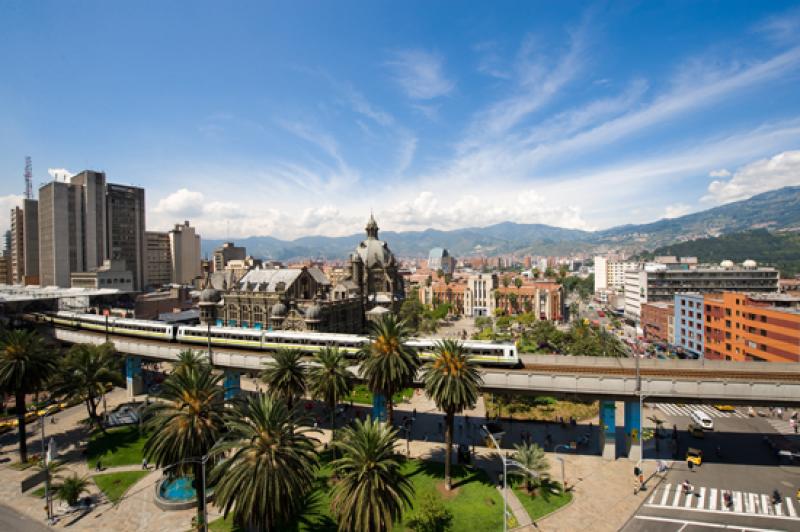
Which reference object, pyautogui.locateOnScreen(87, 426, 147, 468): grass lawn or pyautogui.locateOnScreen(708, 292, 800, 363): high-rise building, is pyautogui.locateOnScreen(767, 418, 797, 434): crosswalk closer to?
pyautogui.locateOnScreen(708, 292, 800, 363): high-rise building

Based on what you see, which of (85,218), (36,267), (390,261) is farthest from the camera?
(36,267)

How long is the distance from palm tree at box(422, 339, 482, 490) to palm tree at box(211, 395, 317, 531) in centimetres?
1415

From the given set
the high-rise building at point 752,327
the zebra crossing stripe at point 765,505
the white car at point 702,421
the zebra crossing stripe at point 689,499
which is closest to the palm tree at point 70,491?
the zebra crossing stripe at point 689,499

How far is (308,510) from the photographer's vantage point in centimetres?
3619

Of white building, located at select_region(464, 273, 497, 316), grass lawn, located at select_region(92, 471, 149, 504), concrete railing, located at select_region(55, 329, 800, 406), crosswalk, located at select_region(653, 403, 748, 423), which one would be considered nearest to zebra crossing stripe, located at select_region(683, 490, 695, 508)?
concrete railing, located at select_region(55, 329, 800, 406)

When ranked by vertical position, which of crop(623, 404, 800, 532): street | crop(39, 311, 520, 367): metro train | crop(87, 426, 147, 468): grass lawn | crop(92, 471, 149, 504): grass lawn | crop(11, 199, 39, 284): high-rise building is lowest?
crop(623, 404, 800, 532): street

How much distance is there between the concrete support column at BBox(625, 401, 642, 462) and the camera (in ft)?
146

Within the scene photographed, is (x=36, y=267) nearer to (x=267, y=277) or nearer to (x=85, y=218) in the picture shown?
(x=85, y=218)

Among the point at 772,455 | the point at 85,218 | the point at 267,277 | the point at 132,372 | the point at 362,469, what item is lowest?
the point at 772,455

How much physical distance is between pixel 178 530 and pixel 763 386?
5563cm

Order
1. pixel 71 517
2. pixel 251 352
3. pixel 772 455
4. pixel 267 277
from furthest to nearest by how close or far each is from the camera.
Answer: pixel 267 277, pixel 251 352, pixel 772 455, pixel 71 517

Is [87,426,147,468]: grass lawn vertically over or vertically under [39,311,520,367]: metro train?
under

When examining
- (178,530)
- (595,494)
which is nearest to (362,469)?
(178,530)

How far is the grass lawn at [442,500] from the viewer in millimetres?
34031
